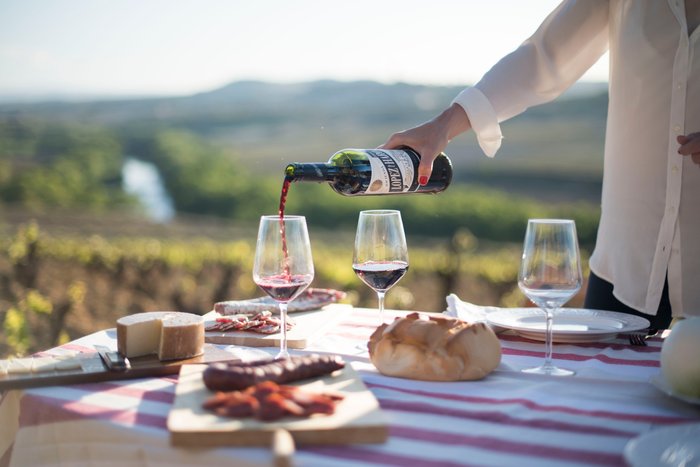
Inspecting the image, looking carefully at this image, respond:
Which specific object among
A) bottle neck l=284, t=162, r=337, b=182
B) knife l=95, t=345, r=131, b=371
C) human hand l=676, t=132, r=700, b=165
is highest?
human hand l=676, t=132, r=700, b=165

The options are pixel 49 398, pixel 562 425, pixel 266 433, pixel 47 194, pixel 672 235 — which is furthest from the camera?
pixel 47 194

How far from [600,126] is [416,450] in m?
16.5

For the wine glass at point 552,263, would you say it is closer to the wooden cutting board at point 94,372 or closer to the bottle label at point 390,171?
the bottle label at point 390,171

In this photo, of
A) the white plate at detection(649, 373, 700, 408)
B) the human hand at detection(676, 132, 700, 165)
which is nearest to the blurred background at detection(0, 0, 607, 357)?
the human hand at detection(676, 132, 700, 165)

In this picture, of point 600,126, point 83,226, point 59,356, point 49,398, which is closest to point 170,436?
point 49,398

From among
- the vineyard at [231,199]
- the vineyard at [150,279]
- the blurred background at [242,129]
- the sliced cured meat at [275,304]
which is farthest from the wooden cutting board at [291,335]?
the blurred background at [242,129]

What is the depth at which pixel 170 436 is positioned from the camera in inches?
41.8

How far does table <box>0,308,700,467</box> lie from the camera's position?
1.04 metres

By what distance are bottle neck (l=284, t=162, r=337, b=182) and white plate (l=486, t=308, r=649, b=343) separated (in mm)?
534

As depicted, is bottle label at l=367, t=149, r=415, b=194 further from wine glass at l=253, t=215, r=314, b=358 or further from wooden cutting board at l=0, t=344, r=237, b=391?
wooden cutting board at l=0, t=344, r=237, b=391

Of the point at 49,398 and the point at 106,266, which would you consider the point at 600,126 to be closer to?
the point at 106,266

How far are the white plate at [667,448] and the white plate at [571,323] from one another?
2.00ft

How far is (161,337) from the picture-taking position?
57.7 inches

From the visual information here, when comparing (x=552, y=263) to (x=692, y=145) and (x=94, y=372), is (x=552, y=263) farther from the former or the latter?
(x=94, y=372)
